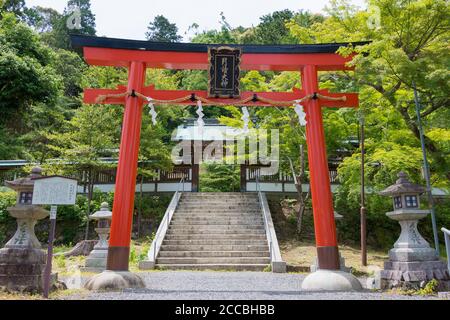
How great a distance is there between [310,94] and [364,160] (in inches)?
230

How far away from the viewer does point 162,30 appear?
1740 inches

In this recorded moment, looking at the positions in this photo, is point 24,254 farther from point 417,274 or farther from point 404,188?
point 404,188

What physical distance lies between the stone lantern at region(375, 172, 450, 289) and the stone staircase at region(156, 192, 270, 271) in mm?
5331

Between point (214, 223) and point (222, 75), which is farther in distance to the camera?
point (214, 223)

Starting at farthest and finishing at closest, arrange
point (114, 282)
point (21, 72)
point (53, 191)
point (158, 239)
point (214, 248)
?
point (21, 72)
point (158, 239)
point (214, 248)
point (114, 282)
point (53, 191)

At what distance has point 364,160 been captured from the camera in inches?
511

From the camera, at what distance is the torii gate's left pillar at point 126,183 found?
716cm

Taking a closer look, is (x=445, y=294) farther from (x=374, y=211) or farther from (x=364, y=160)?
(x=374, y=211)

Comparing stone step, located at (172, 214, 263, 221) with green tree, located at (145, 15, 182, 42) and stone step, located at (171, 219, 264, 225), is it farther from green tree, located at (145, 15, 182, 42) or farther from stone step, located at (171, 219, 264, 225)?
green tree, located at (145, 15, 182, 42)

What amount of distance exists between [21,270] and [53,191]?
5.10 feet

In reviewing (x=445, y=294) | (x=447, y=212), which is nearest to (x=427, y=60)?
(x=445, y=294)

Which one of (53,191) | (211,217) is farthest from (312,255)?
(53,191)

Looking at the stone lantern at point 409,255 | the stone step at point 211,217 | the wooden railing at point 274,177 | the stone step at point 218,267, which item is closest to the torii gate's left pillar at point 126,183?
the stone step at point 218,267

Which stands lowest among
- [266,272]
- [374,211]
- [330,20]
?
[266,272]
